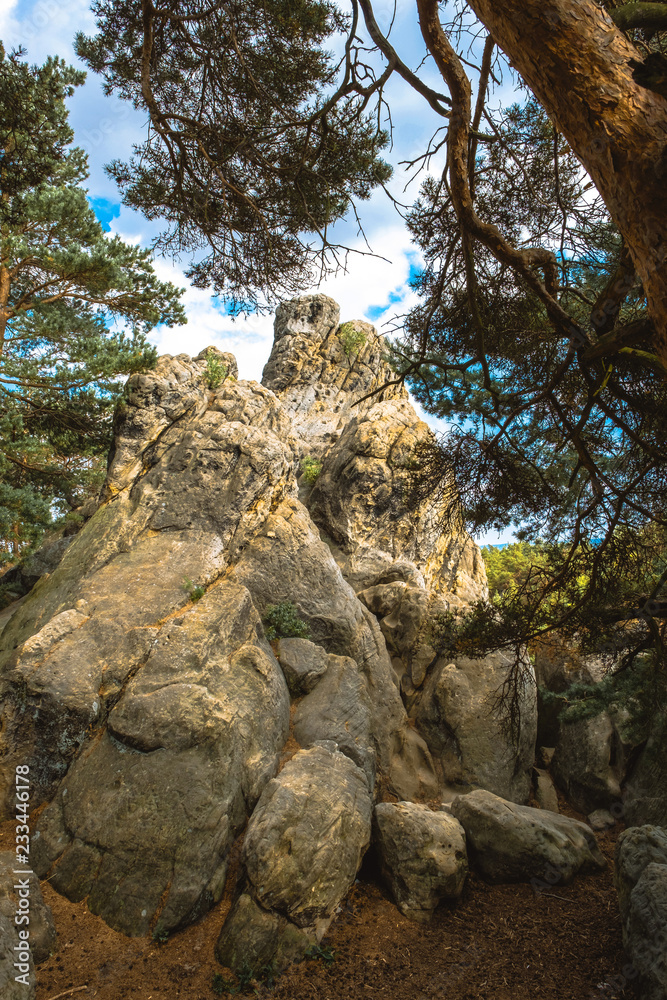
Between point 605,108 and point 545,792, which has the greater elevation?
point 605,108

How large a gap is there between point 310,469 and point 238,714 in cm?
1228

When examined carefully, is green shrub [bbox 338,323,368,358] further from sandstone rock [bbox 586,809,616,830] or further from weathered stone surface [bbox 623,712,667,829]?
sandstone rock [bbox 586,809,616,830]

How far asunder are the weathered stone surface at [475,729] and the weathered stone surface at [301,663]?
308 centimetres

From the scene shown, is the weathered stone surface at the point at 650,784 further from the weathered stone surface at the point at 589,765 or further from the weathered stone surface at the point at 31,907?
the weathered stone surface at the point at 31,907

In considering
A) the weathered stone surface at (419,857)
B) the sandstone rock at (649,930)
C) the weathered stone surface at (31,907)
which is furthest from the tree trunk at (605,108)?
the weathered stone surface at (31,907)

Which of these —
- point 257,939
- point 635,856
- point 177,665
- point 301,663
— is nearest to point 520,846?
point 635,856

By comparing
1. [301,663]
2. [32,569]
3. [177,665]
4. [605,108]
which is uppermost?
[32,569]

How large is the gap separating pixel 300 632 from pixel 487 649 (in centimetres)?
477

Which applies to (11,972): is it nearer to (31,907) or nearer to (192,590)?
(31,907)

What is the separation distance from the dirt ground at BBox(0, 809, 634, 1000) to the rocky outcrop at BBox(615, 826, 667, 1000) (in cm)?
41

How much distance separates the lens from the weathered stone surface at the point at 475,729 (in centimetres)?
1002

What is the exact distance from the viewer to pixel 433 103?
4.26 m

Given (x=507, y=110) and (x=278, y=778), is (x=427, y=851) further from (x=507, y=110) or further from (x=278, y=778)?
(x=507, y=110)

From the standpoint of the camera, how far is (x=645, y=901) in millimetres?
4551
